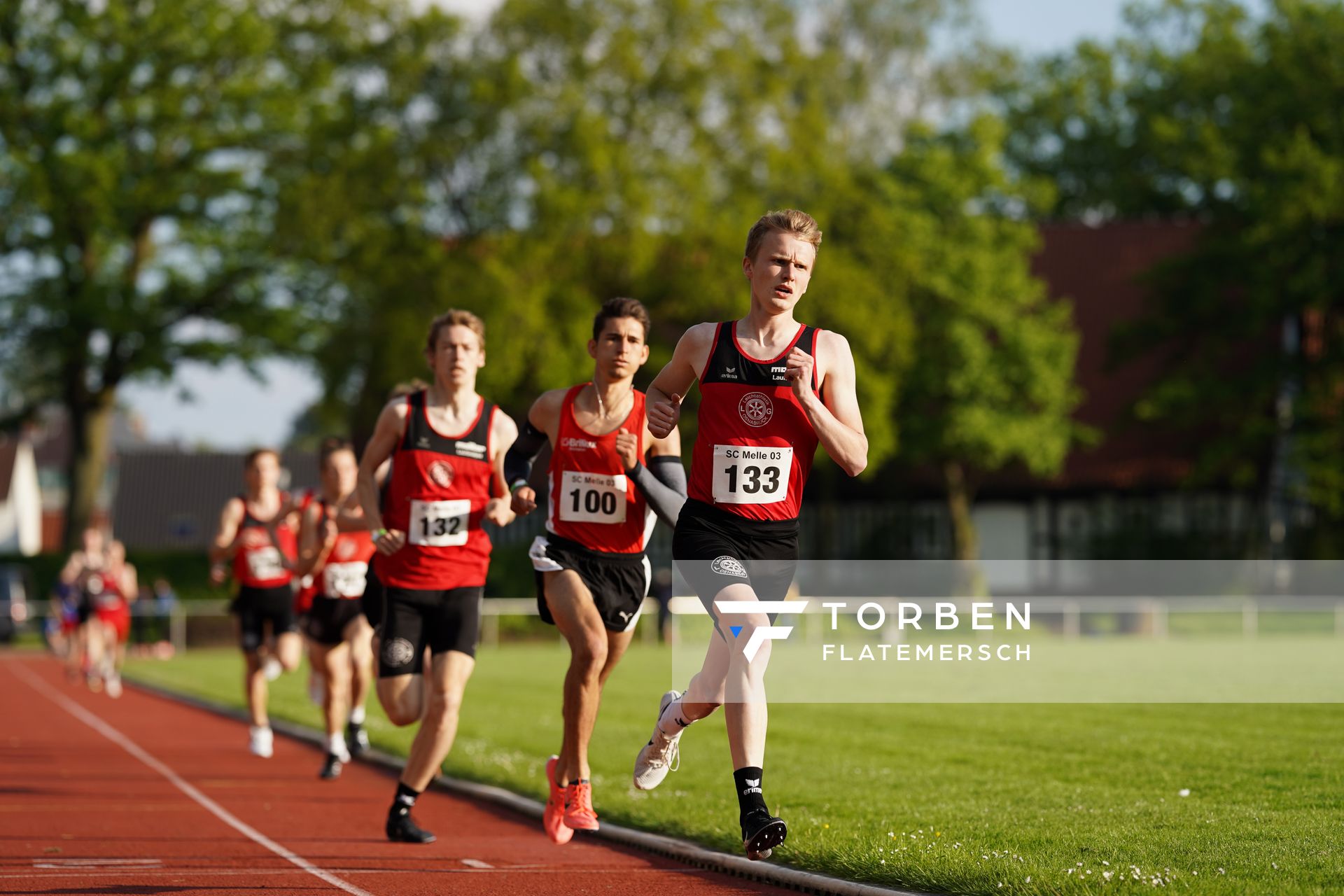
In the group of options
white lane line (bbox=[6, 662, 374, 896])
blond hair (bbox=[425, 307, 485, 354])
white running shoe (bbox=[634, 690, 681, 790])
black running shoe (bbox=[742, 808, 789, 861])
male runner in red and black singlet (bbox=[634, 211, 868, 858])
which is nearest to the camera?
black running shoe (bbox=[742, 808, 789, 861])

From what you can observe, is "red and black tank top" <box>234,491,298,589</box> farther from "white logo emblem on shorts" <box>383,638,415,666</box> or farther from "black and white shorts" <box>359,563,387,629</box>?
"white logo emblem on shorts" <box>383,638,415,666</box>

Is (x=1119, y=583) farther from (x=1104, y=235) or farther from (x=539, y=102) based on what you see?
(x=539, y=102)

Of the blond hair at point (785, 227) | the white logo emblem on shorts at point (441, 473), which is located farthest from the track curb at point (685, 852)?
the blond hair at point (785, 227)

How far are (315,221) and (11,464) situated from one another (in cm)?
6685

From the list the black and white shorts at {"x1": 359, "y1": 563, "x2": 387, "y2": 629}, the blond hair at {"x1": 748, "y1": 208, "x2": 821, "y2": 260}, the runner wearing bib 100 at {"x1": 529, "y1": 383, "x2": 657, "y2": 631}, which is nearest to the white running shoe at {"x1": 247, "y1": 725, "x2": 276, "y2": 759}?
the black and white shorts at {"x1": 359, "y1": 563, "x2": 387, "y2": 629}

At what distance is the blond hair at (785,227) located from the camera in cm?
713

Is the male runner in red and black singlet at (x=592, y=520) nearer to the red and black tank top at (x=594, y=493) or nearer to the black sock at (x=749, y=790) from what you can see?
the red and black tank top at (x=594, y=493)

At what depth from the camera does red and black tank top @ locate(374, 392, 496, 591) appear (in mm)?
9250

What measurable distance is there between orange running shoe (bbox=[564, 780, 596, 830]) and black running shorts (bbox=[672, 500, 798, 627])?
1.60m

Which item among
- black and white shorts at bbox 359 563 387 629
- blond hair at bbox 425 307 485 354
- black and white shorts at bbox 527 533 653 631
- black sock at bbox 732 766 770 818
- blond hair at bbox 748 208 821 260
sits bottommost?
black sock at bbox 732 766 770 818

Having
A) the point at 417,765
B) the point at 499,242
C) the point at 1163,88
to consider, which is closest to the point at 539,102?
the point at 499,242

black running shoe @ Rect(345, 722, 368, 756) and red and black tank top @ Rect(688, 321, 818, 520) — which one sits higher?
red and black tank top @ Rect(688, 321, 818, 520)

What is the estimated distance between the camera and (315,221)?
134ft

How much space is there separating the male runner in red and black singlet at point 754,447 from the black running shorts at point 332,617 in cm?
637
